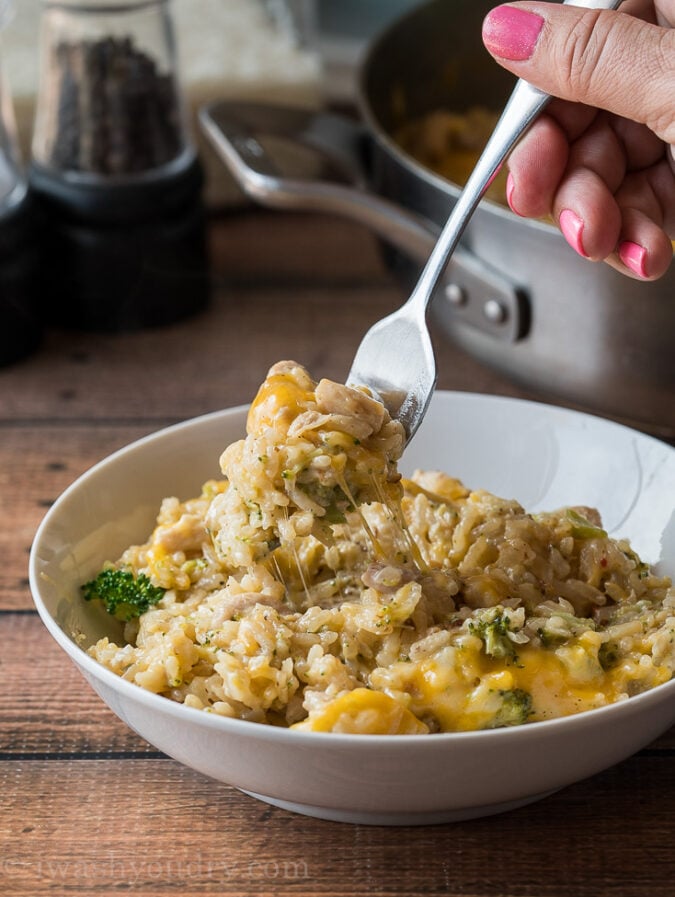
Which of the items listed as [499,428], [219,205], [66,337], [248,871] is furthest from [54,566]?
[219,205]

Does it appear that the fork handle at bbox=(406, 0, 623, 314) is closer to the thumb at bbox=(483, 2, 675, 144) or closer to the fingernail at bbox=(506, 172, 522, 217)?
the thumb at bbox=(483, 2, 675, 144)

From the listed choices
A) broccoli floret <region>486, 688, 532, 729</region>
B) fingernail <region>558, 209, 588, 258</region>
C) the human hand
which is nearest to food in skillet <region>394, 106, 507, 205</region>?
the human hand

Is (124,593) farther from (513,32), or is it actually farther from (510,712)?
(513,32)

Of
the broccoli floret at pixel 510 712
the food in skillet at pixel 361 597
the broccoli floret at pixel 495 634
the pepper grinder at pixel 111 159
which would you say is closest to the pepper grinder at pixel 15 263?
the pepper grinder at pixel 111 159

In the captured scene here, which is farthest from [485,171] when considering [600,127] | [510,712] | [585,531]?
[510,712]

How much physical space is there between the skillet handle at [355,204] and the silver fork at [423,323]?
0.63 meters

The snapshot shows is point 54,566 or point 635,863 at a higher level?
point 635,863

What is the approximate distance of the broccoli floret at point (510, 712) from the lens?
1.63m

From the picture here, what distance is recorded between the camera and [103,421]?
3113mm

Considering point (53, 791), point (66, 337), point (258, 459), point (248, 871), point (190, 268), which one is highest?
point (258, 459)

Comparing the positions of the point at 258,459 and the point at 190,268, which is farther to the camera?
the point at 190,268

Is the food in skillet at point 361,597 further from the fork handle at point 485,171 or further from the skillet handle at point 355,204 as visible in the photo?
the skillet handle at point 355,204

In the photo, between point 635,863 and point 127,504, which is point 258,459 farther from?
point 635,863

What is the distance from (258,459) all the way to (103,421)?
1397 mm
